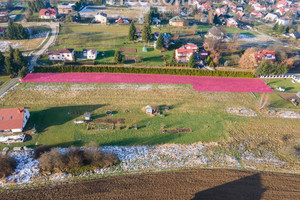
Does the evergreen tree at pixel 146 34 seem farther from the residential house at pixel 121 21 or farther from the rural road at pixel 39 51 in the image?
the rural road at pixel 39 51

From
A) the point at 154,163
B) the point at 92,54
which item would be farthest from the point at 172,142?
the point at 92,54

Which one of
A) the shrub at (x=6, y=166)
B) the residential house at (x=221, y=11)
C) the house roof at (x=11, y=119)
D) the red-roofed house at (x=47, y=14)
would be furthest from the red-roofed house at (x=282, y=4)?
the shrub at (x=6, y=166)

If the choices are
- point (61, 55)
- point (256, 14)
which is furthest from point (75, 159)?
point (256, 14)

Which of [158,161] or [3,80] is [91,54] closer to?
[3,80]

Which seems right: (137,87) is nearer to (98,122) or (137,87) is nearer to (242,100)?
(98,122)

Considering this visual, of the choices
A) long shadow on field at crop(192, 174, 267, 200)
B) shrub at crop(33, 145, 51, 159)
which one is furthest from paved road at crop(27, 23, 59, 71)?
long shadow on field at crop(192, 174, 267, 200)
